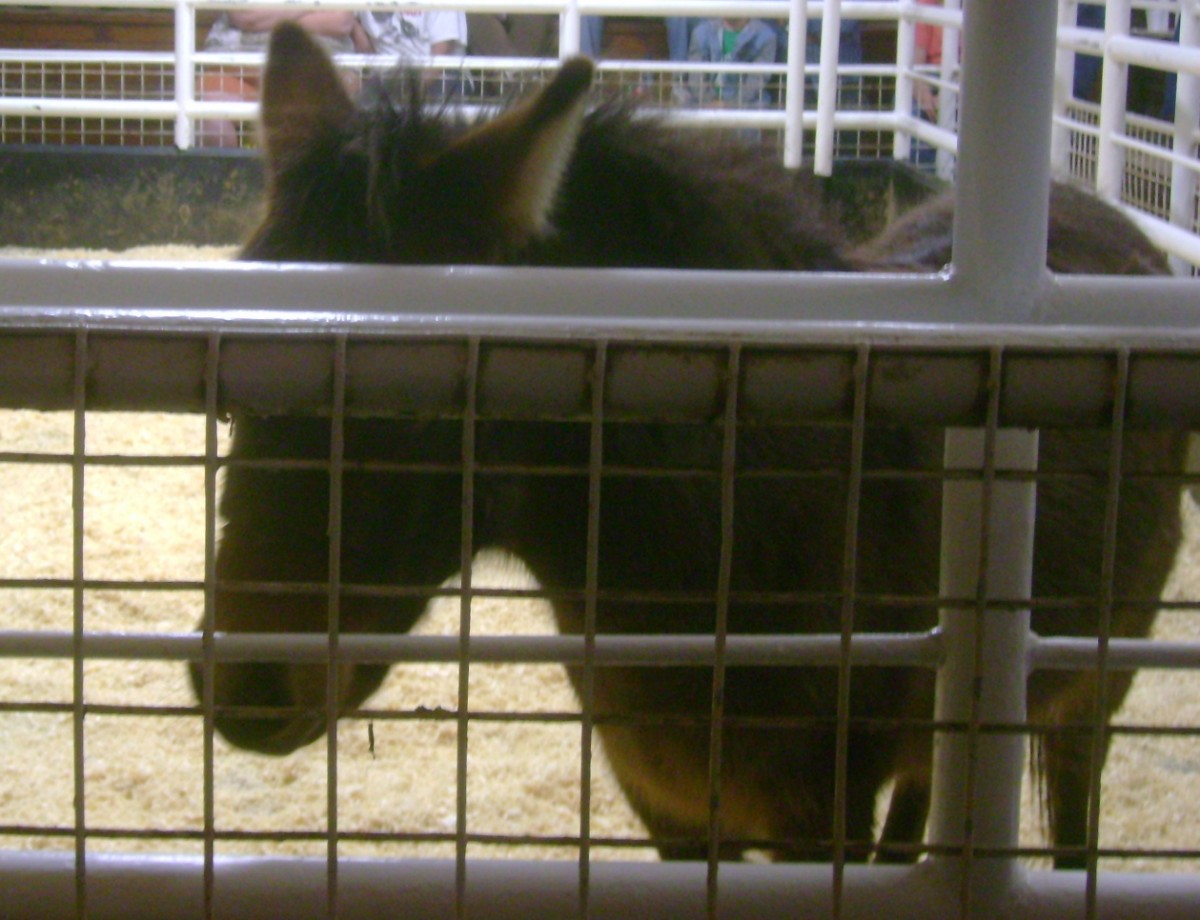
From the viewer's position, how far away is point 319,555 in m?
1.12

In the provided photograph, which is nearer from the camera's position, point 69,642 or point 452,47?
point 69,642

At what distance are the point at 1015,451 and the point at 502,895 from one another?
1.15 feet

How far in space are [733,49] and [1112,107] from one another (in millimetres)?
2539

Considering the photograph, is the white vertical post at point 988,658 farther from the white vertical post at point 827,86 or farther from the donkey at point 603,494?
the white vertical post at point 827,86

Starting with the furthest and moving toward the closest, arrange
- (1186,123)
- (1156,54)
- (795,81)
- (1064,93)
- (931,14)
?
(795,81), (931,14), (1064,93), (1186,123), (1156,54)

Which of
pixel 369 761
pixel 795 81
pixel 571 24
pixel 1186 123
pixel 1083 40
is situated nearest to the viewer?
pixel 369 761

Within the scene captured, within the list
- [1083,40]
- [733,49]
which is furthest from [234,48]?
[1083,40]

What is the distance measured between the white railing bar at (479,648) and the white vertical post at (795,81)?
17.0 ft

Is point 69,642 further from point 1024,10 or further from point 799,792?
point 799,792

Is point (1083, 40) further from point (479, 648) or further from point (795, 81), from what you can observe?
point (479, 648)

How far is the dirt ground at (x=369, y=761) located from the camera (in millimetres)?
2172

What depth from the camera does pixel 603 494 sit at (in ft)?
4.33

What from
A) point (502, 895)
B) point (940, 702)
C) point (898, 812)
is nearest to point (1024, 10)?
point (940, 702)

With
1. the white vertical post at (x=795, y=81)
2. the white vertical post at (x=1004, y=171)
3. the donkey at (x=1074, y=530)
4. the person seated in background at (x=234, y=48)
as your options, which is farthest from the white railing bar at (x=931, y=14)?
the white vertical post at (x=1004, y=171)
